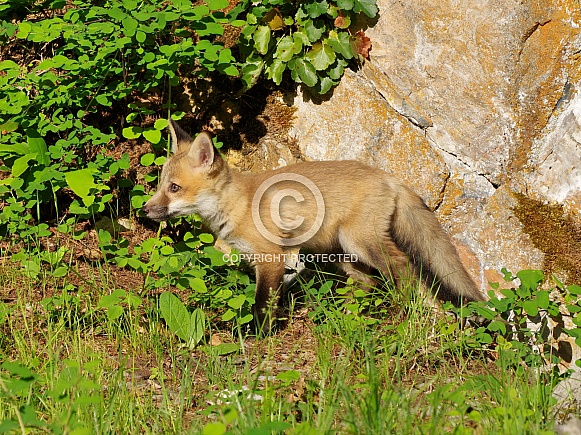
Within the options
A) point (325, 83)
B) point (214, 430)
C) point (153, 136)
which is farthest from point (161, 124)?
point (214, 430)

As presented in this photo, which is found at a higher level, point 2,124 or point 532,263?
point 2,124

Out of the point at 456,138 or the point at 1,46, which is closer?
the point at 456,138

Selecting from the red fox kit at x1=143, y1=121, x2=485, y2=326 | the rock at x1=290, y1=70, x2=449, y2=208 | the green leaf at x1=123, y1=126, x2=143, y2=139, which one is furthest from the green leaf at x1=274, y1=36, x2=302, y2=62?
the green leaf at x1=123, y1=126, x2=143, y2=139

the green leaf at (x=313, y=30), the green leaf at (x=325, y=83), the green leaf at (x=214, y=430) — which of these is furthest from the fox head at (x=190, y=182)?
the green leaf at (x=214, y=430)

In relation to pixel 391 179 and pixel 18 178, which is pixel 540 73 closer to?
pixel 391 179

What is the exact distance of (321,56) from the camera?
4891 mm

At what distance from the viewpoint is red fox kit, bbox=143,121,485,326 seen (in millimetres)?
4566

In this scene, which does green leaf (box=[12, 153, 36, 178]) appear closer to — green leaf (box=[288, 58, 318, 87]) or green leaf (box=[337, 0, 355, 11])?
green leaf (box=[288, 58, 318, 87])

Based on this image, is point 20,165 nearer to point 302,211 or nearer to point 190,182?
point 190,182

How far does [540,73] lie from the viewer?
177 inches

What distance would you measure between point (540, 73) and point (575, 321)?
1713mm

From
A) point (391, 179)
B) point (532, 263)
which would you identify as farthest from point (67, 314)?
point (532, 263)

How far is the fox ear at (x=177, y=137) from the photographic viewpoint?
15.6 ft

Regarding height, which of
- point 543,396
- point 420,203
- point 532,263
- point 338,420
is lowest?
point 338,420
